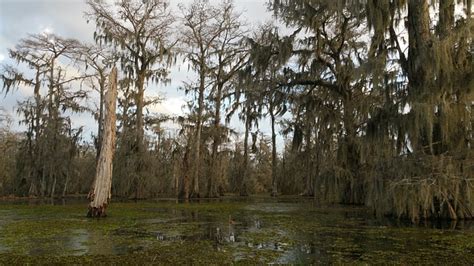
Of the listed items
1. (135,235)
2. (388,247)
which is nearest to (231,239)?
(135,235)

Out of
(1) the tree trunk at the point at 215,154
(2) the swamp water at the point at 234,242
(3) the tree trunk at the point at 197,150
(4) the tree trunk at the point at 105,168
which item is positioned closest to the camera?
(2) the swamp water at the point at 234,242

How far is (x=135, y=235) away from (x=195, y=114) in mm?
21102

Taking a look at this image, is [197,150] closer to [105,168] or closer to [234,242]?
[105,168]

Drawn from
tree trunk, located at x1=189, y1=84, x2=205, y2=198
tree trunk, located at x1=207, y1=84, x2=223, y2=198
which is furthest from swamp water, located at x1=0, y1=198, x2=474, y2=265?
tree trunk, located at x1=207, y1=84, x2=223, y2=198

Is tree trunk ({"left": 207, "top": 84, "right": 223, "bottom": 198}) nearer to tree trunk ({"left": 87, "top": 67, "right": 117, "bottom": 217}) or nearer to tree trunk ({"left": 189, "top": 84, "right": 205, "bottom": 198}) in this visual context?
tree trunk ({"left": 189, "top": 84, "right": 205, "bottom": 198})

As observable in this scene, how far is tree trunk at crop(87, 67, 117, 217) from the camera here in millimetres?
12511

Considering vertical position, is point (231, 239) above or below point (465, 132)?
below

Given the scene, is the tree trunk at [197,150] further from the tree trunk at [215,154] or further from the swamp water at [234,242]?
the swamp water at [234,242]

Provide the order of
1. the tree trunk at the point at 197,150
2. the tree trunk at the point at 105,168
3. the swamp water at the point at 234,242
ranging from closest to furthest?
the swamp water at the point at 234,242 < the tree trunk at the point at 105,168 < the tree trunk at the point at 197,150

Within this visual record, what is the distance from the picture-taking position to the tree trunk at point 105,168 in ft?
41.0

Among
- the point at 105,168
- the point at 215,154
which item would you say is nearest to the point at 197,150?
the point at 215,154

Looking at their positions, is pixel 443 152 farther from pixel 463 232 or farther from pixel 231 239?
pixel 231 239

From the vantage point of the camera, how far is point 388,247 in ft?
23.0

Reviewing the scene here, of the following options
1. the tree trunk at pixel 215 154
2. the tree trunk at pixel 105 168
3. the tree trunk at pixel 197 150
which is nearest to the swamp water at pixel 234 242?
the tree trunk at pixel 105 168
